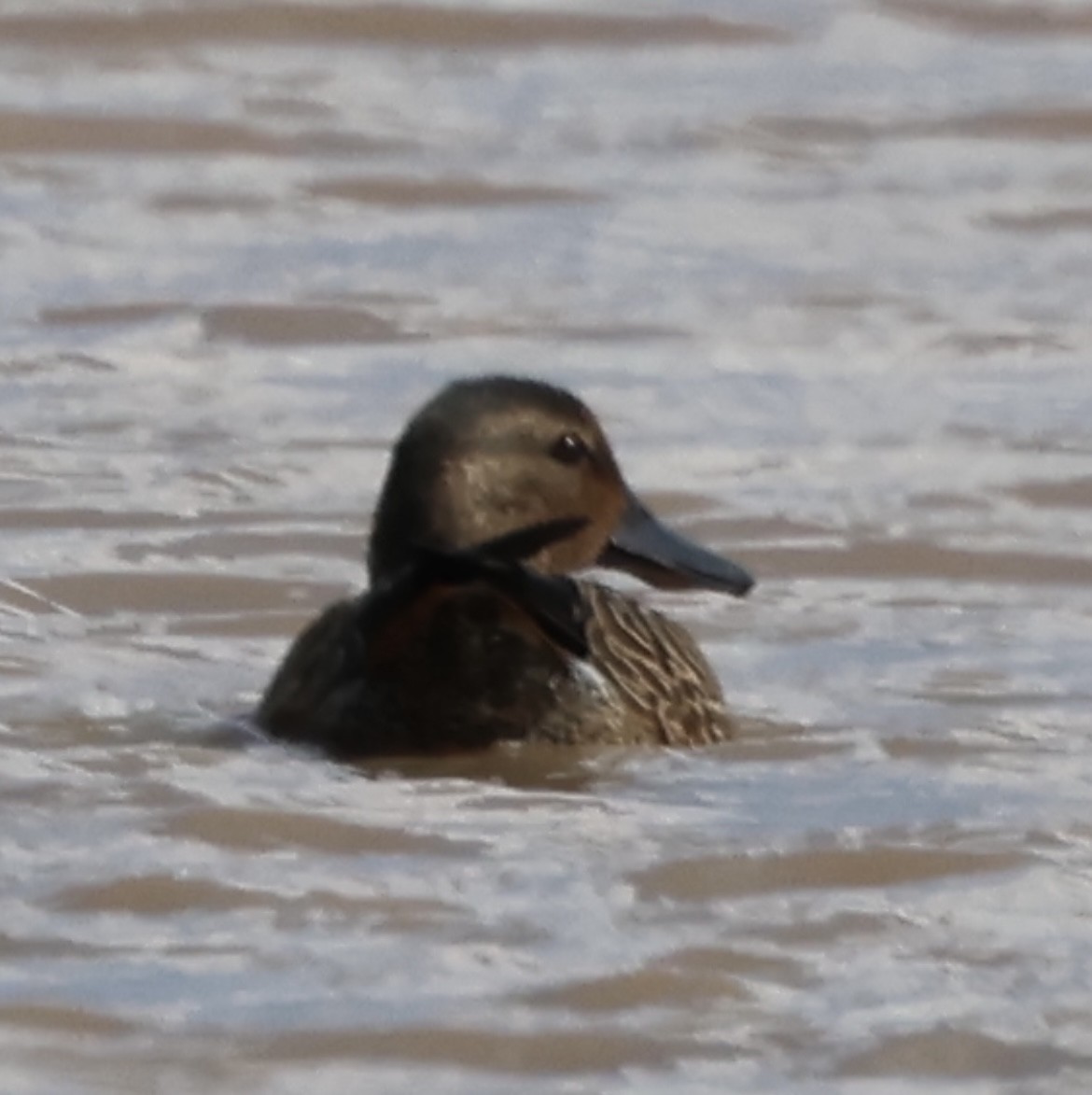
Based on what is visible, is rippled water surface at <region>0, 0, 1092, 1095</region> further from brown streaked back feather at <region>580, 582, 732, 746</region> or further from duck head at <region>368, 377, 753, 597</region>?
duck head at <region>368, 377, 753, 597</region>

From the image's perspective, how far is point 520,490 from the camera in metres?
8.16

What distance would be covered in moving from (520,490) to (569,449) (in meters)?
0.18

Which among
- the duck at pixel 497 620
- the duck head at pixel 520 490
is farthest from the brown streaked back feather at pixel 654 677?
the duck head at pixel 520 490

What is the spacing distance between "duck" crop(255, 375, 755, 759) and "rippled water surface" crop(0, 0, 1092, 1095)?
8cm

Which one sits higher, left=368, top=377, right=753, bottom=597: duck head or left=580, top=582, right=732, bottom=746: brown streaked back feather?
left=368, top=377, right=753, bottom=597: duck head

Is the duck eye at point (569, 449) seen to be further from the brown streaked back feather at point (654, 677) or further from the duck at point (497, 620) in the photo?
the brown streaked back feather at point (654, 677)

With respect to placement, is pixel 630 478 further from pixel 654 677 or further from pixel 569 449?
pixel 654 677

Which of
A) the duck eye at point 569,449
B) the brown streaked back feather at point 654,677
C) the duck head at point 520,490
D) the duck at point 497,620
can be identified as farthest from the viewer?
the duck eye at point 569,449

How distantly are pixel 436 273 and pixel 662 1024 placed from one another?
18.8 ft

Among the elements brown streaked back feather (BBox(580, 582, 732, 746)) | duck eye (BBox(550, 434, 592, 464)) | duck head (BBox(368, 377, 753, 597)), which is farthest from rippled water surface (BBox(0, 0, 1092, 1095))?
duck eye (BBox(550, 434, 592, 464))

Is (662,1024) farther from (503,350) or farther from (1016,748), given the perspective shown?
(503,350)

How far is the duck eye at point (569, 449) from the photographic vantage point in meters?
8.25

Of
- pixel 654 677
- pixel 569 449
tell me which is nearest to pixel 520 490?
pixel 569 449

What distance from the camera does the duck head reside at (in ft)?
26.1
